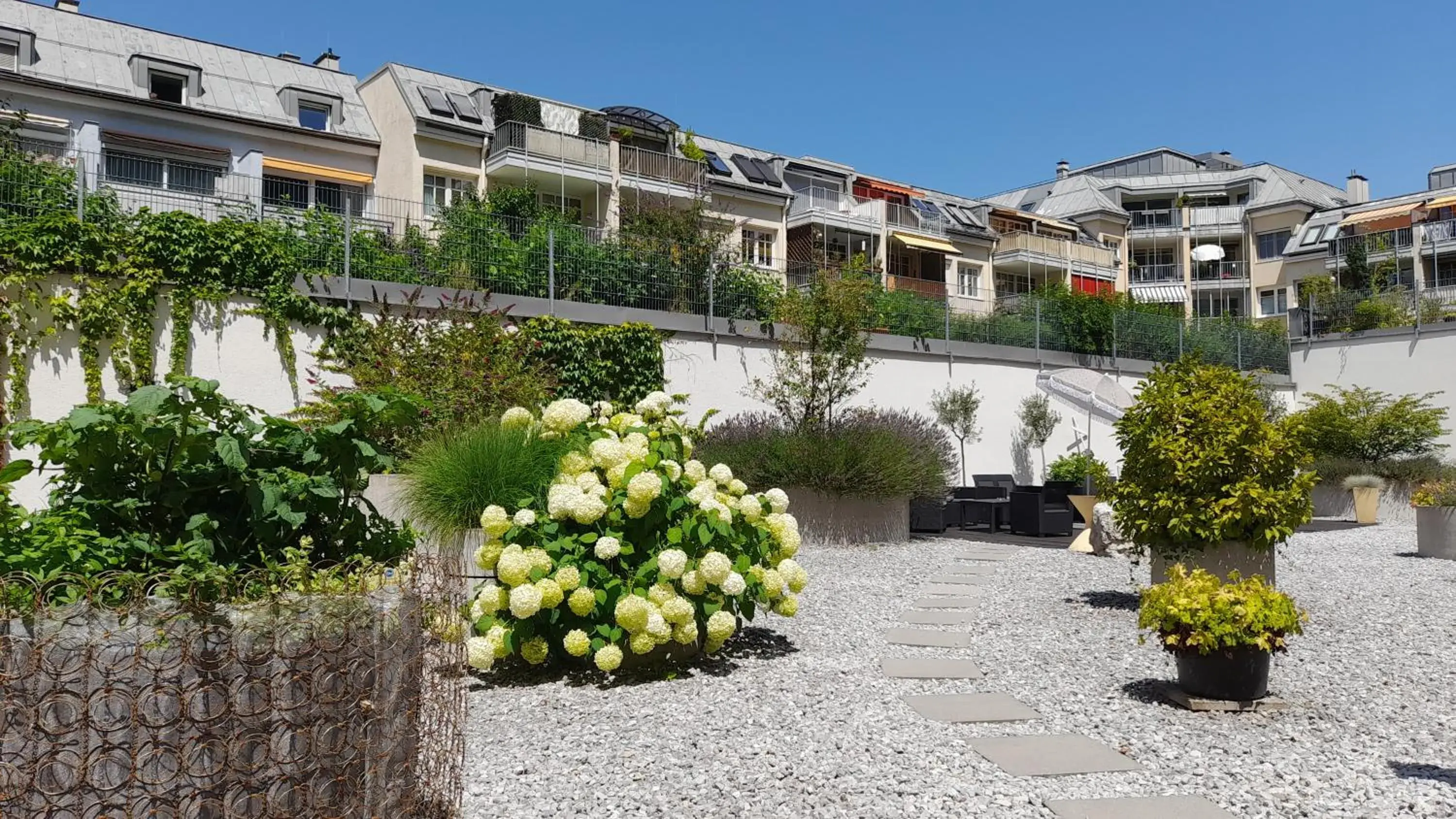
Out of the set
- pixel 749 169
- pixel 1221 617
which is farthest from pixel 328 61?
pixel 1221 617

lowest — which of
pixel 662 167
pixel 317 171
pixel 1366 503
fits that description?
pixel 1366 503

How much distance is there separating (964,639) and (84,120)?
23105 millimetres

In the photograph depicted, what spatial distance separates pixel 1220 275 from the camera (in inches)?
1924

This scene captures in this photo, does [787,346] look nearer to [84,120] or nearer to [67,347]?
[67,347]

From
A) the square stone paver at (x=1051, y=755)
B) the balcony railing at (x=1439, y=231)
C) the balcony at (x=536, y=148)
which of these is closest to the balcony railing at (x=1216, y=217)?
the balcony railing at (x=1439, y=231)

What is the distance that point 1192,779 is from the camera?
3.95 m

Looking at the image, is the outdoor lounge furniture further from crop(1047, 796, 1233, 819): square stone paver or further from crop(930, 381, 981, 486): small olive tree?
crop(1047, 796, 1233, 819): square stone paver

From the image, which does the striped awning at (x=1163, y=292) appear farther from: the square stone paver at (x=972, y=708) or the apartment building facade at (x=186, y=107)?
the square stone paver at (x=972, y=708)

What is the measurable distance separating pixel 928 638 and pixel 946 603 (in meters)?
1.59

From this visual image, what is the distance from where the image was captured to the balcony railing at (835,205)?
1332 inches

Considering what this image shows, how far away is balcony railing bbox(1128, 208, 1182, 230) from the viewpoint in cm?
4984

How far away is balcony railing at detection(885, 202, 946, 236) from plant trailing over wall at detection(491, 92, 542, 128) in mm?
14038

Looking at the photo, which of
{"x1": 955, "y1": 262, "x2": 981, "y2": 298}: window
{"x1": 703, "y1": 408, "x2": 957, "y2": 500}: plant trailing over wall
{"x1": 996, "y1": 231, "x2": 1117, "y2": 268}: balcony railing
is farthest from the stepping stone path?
{"x1": 996, "y1": 231, "x2": 1117, "y2": 268}: balcony railing

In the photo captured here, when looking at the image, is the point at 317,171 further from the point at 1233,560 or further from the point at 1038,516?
the point at 1233,560
